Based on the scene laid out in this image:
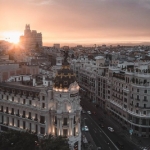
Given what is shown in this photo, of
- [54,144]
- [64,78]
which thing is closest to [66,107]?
[64,78]

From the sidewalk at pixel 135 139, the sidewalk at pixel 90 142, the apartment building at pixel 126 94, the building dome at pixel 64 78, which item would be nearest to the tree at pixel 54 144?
the building dome at pixel 64 78

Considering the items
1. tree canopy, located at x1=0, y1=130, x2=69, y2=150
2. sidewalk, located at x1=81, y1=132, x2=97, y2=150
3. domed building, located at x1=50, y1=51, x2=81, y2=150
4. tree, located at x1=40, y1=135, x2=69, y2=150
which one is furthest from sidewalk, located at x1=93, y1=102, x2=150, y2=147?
tree, located at x1=40, y1=135, x2=69, y2=150

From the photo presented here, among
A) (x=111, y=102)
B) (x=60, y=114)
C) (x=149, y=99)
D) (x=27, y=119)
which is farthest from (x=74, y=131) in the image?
(x=111, y=102)

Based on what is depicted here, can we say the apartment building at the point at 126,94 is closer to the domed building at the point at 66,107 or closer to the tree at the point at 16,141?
the domed building at the point at 66,107

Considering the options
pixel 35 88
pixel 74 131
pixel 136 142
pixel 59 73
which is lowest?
pixel 136 142

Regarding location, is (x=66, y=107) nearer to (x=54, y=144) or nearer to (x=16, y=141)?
(x=54, y=144)

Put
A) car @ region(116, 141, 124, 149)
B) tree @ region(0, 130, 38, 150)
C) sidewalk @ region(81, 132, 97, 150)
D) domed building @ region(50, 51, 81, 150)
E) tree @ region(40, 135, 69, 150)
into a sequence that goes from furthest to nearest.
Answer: car @ region(116, 141, 124, 149), sidewalk @ region(81, 132, 97, 150), domed building @ region(50, 51, 81, 150), tree @ region(0, 130, 38, 150), tree @ region(40, 135, 69, 150)

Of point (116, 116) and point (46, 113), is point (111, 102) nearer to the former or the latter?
point (116, 116)

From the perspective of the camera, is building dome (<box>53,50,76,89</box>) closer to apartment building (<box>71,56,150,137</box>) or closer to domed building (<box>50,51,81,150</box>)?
domed building (<box>50,51,81,150</box>)
